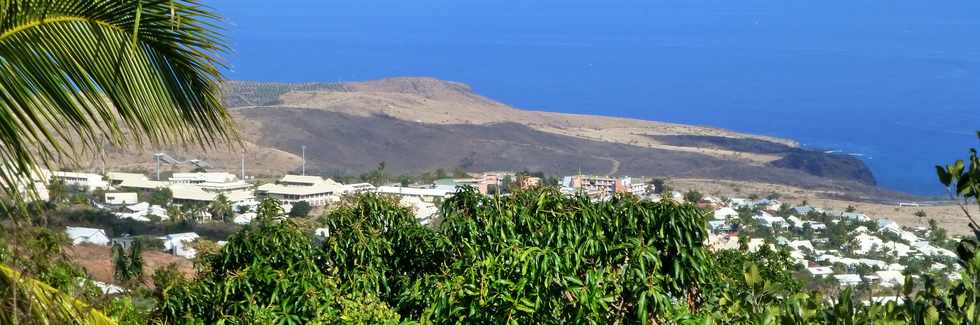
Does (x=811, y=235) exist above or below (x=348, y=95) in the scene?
below

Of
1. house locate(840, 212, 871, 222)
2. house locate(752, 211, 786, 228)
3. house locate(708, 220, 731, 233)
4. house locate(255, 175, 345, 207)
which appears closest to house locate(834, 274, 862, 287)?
house locate(708, 220, 731, 233)

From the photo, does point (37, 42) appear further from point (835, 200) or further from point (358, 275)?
point (835, 200)

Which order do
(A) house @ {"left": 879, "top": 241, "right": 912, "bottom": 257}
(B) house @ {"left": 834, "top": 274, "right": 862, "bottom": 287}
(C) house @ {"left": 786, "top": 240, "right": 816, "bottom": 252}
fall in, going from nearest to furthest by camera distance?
(B) house @ {"left": 834, "top": 274, "right": 862, "bottom": 287}, (C) house @ {"left": 786, "top": 240, "right": 816, "bottom": 252}, (A) house @ {"left": 879, "top": 241, "right": 912, "bottom": 257}

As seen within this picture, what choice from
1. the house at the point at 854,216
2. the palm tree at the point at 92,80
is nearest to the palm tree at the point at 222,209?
the house at the point at 854,216

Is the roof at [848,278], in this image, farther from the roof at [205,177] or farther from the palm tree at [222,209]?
the roof at [205,177]

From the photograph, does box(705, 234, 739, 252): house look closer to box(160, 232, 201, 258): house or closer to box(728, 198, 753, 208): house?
box(160, 232, 201, 258): house

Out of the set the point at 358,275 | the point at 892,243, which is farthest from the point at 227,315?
the point at 892,243
